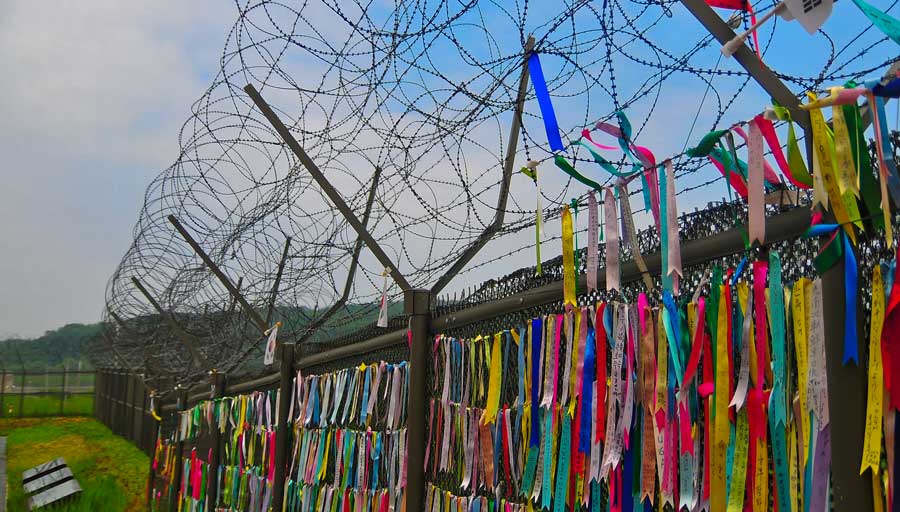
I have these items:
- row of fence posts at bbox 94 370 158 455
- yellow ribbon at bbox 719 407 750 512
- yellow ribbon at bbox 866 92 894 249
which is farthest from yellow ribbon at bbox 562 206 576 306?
row of fence posts at bbox 94 370 158 455

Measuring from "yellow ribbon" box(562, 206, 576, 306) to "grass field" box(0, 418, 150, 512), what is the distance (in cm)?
1064

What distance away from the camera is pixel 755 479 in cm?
204

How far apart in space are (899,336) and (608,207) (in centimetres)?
93

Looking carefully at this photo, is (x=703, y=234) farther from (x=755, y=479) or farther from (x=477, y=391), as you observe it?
(x=477, y=391)

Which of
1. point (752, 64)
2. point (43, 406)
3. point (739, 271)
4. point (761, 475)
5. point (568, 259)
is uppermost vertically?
point (43, 406)

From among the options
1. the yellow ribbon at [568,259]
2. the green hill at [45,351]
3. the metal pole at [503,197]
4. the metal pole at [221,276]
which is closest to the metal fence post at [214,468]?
the metal pole at [221,276]

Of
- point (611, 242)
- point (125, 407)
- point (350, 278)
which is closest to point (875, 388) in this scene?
point (611, 242)

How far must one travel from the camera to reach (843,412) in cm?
176

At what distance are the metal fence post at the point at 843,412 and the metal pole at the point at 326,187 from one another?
2.52m

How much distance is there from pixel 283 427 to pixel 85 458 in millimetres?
16198

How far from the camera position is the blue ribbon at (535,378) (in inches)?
116

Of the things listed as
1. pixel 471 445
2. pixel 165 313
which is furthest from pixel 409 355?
pixel 165 313

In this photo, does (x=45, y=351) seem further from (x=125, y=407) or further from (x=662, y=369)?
(x=662, y=369)

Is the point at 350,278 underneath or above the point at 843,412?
above
